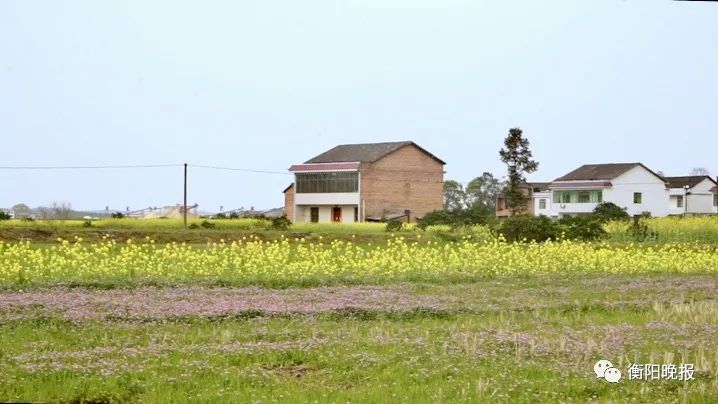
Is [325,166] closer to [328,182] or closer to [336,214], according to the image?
Result: [328,182]

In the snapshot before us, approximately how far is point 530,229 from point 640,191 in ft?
134

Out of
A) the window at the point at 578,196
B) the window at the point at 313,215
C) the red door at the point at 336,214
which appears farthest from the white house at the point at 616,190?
the window at the point at 313,215

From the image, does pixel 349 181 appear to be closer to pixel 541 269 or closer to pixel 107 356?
pixel 541 269

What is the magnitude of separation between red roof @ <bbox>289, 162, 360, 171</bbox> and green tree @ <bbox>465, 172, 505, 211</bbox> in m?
25.2

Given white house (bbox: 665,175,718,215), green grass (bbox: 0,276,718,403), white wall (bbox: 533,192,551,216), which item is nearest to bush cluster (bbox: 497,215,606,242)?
green grass (bbox: 0,276,718,403)

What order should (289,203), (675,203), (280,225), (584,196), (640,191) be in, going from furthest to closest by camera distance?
(675,203) → (584,196) → (640,191) → (289,203) → (280,225)

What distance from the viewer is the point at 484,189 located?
8681cm

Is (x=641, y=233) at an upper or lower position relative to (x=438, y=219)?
lower

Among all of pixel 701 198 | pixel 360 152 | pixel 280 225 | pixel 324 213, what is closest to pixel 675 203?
pixel 701 198

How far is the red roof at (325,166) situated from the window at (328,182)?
1.13ft

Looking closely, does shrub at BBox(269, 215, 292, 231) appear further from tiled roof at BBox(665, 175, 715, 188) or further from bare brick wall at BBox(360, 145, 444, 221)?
tiled roof at BBox(665, 175, 715, 188)

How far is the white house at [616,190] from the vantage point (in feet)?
228

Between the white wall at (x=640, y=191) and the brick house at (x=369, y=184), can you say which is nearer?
the brick house at (x=369, y=184)

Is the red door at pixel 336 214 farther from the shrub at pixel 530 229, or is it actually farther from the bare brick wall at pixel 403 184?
the shrub at pixel 530 229
